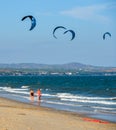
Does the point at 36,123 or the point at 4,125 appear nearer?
the point at 4,125

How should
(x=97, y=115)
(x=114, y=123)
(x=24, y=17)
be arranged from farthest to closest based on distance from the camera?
(x=97, y=115) < (x=24, y=17) < (x=114, y=123)

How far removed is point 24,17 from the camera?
24.9 m

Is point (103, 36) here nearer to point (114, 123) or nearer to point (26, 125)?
point (114, 123)

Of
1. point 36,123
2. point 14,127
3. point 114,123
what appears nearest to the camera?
point 14,127

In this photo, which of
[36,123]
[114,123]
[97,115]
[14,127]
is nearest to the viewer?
[14,127]

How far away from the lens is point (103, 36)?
2392cm

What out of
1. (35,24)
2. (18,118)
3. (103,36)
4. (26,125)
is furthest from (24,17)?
(26,125)

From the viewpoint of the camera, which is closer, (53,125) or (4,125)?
(4,125)

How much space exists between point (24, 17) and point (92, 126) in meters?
7.77

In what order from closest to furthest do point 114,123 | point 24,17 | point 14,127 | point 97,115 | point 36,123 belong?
1. point 14,127
2. point 36,123
3. point 114,123
4. point 24,17
5. point 97,115

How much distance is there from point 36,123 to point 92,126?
8.66ft

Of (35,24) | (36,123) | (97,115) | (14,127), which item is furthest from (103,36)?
(14,127)

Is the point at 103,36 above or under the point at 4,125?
above

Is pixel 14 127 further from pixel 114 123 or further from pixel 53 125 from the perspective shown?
pixel 114 123
